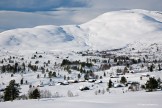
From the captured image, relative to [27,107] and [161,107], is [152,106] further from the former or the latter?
[27,107]

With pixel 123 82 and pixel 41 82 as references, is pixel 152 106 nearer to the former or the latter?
pixel 123 82

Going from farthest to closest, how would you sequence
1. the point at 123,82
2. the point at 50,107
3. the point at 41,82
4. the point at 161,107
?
the point at 41,82 → the point at 123,82 → the point at 50,107 → the point at 161,107

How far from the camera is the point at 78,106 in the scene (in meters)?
39.7

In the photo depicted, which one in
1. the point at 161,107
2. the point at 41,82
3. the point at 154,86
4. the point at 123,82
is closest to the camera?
the point at 161,107

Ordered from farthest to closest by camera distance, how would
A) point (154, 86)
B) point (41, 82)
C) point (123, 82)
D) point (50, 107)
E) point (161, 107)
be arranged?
point (41, 82) → point (123, 82) → point (154, 86) → point (50, 107) → point (161, 107)

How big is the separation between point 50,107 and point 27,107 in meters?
3.60

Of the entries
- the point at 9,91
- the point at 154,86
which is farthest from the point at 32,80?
the point at 154,86

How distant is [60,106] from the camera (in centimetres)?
3994

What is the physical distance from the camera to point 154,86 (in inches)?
3041

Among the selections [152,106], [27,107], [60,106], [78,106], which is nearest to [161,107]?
[152,106]

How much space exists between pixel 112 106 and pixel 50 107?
27.3ft

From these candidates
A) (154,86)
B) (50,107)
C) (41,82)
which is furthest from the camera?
(41,82)

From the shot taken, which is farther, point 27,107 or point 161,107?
point 27,107

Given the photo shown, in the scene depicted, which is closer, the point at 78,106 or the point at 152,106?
the point at 152,106
